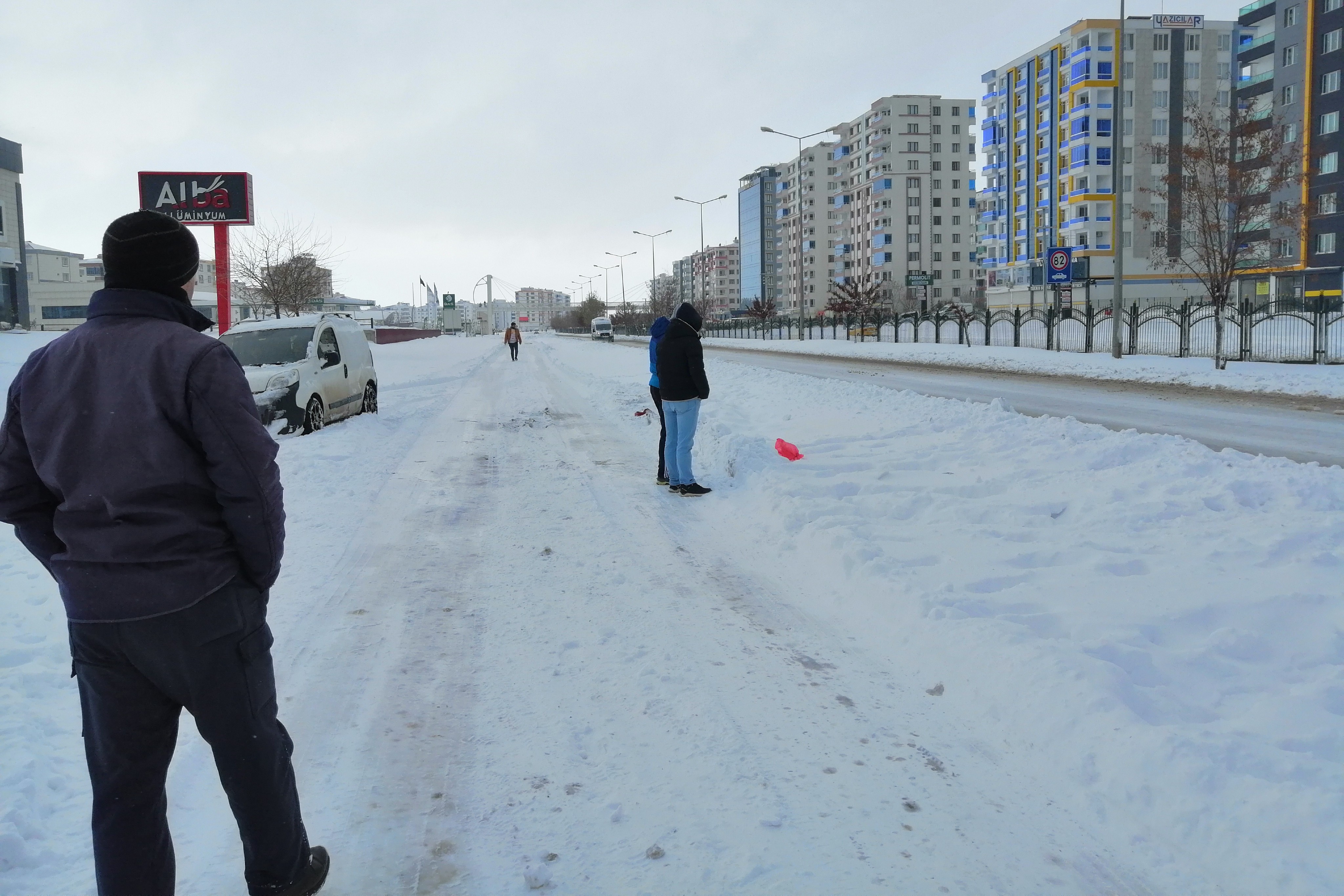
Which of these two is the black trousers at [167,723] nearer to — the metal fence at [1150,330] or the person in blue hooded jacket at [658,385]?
the person in blue hooded jacket at [658,385]

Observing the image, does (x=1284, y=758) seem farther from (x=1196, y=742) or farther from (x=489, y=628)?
(x=489, y=628)

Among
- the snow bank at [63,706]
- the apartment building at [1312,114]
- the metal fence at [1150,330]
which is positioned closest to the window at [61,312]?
the metal fence at [1150,330]

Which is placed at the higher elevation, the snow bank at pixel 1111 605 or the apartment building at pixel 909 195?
the apartment building at pixel 909 195

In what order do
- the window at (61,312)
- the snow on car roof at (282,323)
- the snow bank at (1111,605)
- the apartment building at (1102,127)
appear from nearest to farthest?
the snow bank at (1111,605) < the snow on car roof at (282,323) < the apartment building at (1102,127) < the window at (61,312)

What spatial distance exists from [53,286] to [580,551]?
330 ft

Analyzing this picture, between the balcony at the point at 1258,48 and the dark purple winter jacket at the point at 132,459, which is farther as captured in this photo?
the balcony at the point at 1258,48

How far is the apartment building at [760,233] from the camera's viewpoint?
160 metres

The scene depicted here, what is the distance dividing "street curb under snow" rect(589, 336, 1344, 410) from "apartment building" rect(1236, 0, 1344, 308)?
34287 mm

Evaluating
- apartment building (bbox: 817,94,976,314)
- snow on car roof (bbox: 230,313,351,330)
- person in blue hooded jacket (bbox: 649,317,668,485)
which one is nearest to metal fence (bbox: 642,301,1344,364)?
person in blue hooded jacket (bbox: 649,317,668,485)

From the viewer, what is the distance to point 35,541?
2354mm

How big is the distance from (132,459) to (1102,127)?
280 feet

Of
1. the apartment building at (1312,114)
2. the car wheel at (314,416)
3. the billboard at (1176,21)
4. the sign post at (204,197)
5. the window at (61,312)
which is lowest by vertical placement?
the car wheel at (314,416)

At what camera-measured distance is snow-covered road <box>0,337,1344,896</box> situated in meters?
2.93

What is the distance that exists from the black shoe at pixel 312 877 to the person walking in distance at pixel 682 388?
6.15 m
